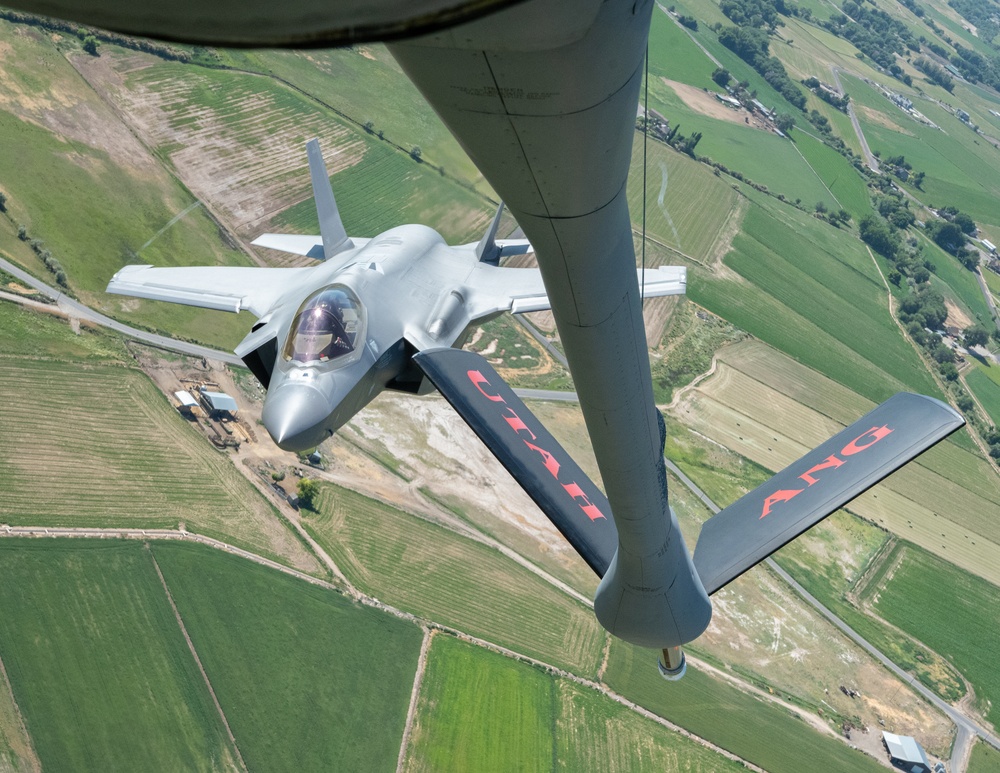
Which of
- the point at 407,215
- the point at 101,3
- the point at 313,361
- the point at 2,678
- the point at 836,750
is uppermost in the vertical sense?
the point at 101,3

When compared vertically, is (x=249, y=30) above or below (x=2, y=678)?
above

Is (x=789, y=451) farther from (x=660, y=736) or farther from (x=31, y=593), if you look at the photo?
(x=31, y=593)

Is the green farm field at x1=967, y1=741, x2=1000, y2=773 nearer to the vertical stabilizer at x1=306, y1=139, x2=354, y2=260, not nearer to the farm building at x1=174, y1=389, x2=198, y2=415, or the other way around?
the vertical stabilizer at x1=306, y1=139, x2=354, y2=260

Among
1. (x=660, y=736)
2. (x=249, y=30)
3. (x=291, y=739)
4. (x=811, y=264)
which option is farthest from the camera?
(x=811, y=264)

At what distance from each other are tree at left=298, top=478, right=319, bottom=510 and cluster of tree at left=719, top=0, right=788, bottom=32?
368 feet

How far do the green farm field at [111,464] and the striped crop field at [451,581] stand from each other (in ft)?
9.63

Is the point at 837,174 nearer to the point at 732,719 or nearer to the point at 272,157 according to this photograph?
the point at 272,157

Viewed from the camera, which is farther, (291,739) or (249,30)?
(291,739)

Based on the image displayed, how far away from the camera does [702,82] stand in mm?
109500

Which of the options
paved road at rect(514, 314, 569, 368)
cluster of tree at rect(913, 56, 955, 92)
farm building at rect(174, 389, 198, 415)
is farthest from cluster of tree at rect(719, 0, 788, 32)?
farm building at rect(174, 389, 198, 415)

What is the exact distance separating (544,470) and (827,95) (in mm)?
126991

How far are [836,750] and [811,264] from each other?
2034 inches

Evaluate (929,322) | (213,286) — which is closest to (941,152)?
(929,322)

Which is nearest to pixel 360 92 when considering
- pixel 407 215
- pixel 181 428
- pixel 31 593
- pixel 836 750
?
pixel 407 215
